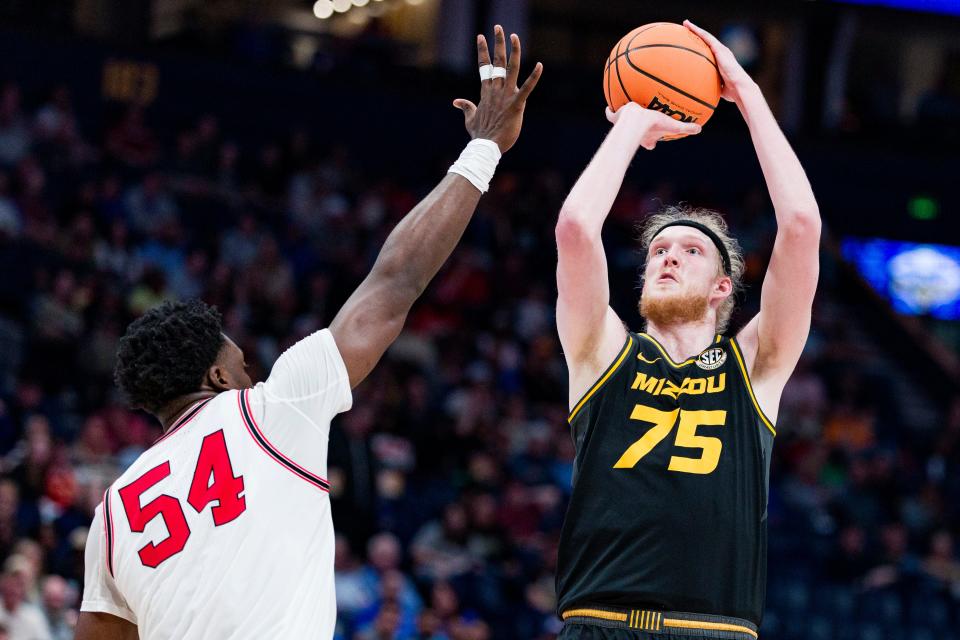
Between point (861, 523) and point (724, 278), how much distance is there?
11880 mm

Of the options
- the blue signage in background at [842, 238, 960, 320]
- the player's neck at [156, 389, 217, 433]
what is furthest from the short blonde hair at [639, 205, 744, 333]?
the blue signage in background at [842, 238, 960, 320]

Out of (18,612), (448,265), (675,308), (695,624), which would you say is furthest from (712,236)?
(448,265)

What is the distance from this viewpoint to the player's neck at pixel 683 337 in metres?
4.39

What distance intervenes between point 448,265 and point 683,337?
12859 millimetres

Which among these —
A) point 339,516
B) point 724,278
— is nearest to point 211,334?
point 724,278

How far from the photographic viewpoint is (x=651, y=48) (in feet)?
15.1

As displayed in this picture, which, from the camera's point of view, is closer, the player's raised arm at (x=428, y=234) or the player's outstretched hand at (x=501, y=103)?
the player's raised arm at (x=428, y=234)

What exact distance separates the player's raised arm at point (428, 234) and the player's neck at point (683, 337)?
34.6 inches

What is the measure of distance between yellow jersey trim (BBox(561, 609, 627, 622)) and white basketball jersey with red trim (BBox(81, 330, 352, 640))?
0.81 m

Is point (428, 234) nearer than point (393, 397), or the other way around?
point (428, 234)

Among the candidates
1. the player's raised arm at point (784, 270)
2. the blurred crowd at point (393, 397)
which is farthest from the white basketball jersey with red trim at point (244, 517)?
the blurred crowd at point (393, 397)

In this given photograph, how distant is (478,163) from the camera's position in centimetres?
397

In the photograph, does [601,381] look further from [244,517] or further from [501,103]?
[244,517]

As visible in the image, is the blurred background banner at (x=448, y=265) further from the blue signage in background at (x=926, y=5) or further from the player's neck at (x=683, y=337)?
the player's neck at (x=683, y=337)
